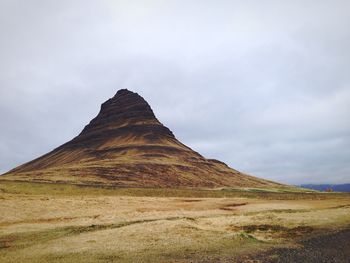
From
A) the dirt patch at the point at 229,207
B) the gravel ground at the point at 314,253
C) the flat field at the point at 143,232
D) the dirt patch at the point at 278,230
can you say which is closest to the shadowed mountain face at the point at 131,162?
the flat field at the point at 143,232

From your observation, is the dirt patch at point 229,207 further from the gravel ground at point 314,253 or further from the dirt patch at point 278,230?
the gravel ground at point 314,253

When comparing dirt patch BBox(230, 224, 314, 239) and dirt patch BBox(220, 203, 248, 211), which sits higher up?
dirt patch BBox(220, 203, 248, 211)

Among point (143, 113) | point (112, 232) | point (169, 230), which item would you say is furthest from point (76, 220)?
point (143, 113)

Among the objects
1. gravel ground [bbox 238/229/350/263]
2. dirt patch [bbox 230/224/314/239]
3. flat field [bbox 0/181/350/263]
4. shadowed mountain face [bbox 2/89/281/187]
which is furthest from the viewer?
shadowed mountain face [bbox 2/89/281/187]

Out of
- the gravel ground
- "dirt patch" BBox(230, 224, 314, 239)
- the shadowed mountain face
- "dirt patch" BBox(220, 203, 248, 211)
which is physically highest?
the shadowed mountain face

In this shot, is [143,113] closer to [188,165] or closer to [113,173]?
[188,165]

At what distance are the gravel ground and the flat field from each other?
27cm

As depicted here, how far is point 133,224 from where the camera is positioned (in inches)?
1711

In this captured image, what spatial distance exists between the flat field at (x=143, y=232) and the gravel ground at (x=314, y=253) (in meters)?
0.27

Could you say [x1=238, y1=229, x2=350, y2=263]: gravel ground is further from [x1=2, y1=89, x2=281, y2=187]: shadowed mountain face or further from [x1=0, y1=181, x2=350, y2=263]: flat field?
[x1=2, y1=89, x2=281, y2=187]: shadowed mountain face

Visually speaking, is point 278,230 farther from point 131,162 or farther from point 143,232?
point 131,162

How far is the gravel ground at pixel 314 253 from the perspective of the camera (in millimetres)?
26578

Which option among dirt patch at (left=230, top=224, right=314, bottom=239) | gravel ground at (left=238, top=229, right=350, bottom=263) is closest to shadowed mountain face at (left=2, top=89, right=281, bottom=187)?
dirt patch at (left=230, top=224, right=314, bottom=239)

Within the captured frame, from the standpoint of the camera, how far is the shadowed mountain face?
121 m
